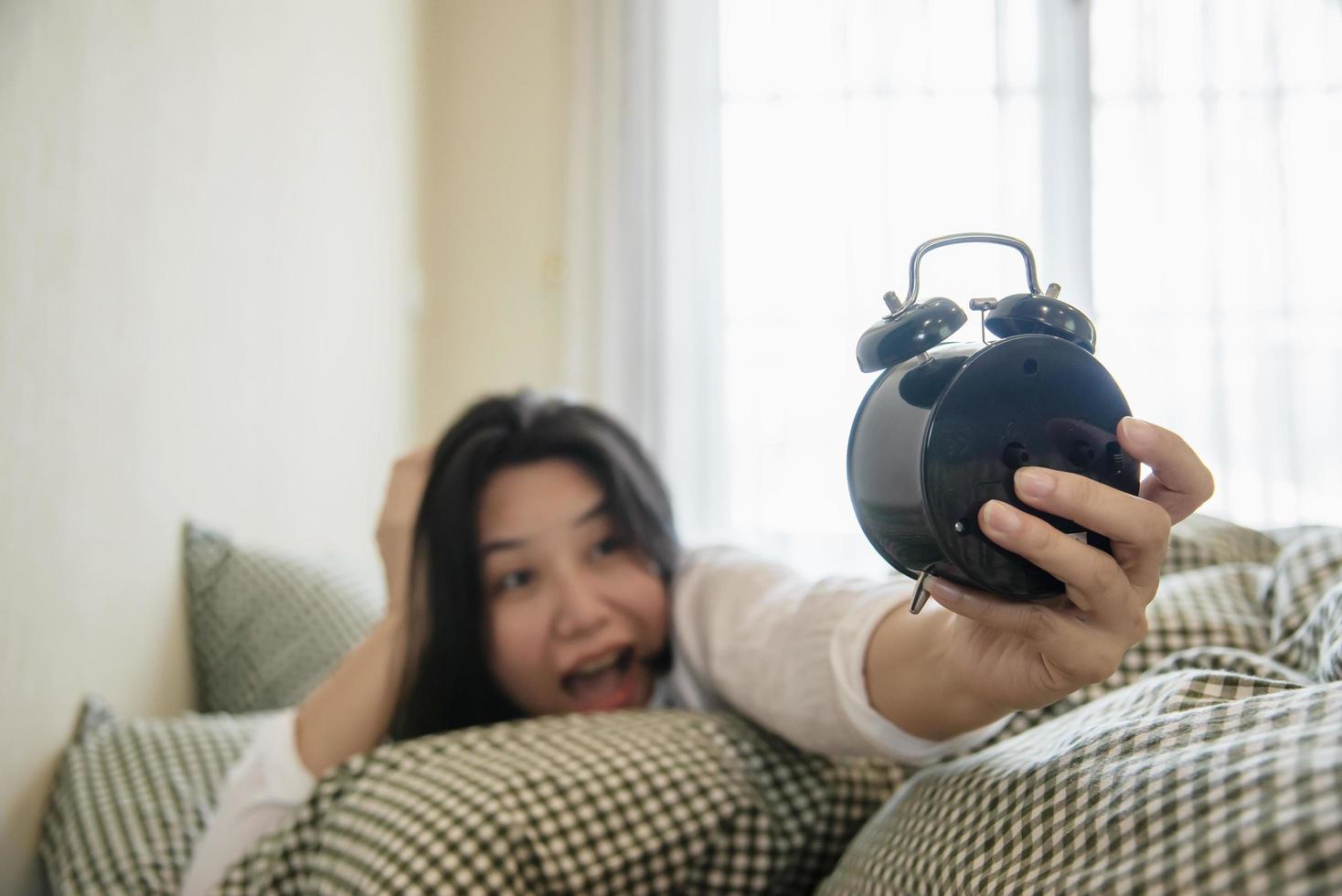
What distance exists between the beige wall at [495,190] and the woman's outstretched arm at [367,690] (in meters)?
1.88

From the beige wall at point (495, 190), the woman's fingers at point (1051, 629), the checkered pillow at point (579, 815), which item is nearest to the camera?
the woman's fingers at point (1051, 629)

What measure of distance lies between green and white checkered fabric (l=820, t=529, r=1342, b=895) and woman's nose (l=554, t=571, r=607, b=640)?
1.41ft

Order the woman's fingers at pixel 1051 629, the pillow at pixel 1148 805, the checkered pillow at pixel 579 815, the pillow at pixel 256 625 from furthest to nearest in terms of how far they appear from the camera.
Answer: the pillow at pixel 256 625, the checkered pillow at pixel 579 815, the woman's fingers at pixel 1051 629, the pillow at pixel 1148 805

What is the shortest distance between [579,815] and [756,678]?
202mm

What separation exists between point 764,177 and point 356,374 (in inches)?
51.9

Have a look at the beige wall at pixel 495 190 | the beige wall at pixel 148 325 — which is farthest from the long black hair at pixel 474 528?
the beige wall at pixel 495 190

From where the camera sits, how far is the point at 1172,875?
390mm

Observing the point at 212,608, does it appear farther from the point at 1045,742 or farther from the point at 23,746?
the point at 1045,742

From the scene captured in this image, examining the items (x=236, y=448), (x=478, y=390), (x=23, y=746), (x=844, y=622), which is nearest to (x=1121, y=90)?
(x=478, y=390)

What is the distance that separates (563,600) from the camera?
109cm

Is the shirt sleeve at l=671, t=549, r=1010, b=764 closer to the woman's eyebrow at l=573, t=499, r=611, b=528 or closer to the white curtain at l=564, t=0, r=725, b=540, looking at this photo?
the woman's eyebrow at l=573, t=499, r=611, b=528

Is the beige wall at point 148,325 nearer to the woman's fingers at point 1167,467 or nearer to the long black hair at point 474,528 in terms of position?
the long black hair at point 474,528

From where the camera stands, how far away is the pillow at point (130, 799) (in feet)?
3.23

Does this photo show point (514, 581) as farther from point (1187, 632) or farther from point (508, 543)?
point (1187, 632)
